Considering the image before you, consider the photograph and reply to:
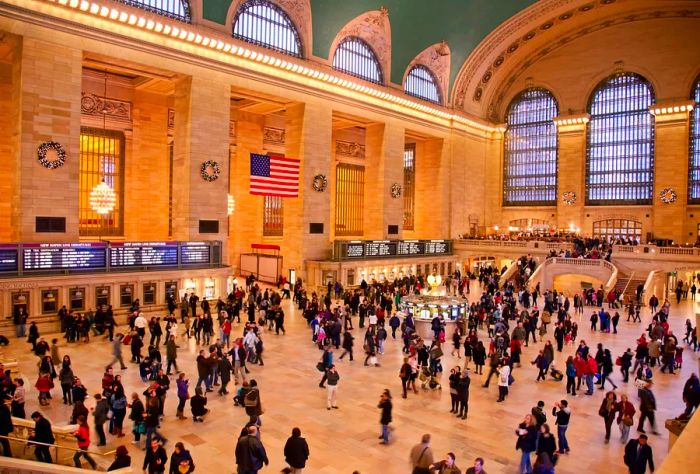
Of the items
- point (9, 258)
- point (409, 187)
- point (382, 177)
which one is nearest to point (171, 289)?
point (9, 258)

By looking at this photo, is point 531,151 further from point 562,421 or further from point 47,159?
point 562,421

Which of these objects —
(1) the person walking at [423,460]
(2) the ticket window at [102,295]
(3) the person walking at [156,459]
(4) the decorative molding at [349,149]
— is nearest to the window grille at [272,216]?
(4) the decorative molding at [349,149]

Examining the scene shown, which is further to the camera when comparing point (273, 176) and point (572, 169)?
point (572, 169)

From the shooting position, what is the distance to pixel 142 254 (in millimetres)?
17562

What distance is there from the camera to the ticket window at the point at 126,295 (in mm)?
16953

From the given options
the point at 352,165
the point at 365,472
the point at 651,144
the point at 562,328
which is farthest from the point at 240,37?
the point at 651,144

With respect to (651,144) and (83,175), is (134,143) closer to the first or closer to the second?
(83,175)

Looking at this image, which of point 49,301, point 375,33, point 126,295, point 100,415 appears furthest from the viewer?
point 375,33

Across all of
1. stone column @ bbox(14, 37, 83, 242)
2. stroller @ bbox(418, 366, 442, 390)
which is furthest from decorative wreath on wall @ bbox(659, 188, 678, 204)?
stone column @ bbox(14, 37, 83, 242)

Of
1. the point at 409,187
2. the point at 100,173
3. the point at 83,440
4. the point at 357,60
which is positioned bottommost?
the point at 83,440

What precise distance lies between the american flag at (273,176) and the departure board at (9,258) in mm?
8688

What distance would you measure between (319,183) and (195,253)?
794cm

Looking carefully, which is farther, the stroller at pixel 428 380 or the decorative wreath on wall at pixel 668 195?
the decorative wreath on wall at pixel 668 195

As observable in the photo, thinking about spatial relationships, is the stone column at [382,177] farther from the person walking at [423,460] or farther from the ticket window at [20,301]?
the person walking at [423,460]
